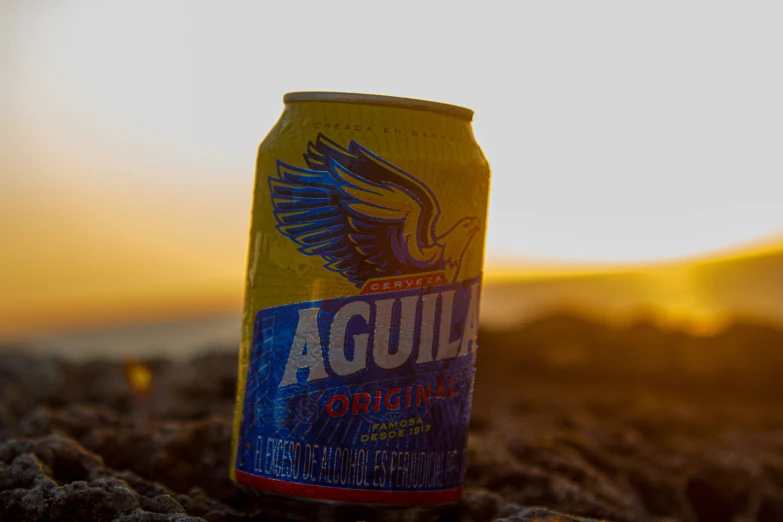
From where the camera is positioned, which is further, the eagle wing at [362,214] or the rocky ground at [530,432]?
the rocky ground at [530,432]

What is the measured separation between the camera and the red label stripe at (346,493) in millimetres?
2662

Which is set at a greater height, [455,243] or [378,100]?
[378,100]

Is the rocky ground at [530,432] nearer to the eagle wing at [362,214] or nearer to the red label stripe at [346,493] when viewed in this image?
the red label stripe at [346,493]

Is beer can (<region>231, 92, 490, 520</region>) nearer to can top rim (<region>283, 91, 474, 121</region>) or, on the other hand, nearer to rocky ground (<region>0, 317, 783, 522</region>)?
can top rim (<region>283, 91, 474, 121</region>)

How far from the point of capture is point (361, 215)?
8.75 ft

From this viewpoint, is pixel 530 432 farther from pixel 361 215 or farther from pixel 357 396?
pixel 361 215

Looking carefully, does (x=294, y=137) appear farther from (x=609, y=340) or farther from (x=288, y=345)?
(x=609, y=340)

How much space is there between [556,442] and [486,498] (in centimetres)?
103

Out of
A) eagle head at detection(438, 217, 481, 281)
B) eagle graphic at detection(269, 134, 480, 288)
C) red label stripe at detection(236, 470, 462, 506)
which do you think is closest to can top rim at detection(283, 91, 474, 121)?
eagle graphic at detection(269, 134, 480, 288)

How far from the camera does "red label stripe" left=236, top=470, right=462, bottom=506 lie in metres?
2.66

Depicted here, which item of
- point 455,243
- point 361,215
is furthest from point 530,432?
point 361,215

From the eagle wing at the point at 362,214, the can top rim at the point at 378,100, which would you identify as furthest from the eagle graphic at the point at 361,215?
the can top rim at the point at 378,100

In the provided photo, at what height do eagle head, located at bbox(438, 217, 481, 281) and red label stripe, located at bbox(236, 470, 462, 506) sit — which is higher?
eagle head, located at bbox(438, 217, 481, 281)

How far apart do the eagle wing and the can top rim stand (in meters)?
0.12
